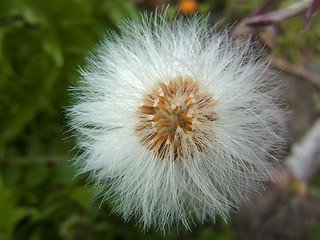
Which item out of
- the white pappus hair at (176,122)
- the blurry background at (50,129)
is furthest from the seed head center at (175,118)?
the blurry background at (50,129)

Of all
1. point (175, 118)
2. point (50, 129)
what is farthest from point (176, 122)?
point (50, 129)

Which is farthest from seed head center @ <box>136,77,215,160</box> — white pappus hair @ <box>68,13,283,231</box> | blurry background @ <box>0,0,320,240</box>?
blurry background @ <box>0,0,320,240</box>

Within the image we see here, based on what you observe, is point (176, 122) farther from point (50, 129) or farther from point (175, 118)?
point (50, 129)

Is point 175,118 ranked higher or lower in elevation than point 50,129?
lower

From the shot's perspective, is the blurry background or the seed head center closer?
the seed head center

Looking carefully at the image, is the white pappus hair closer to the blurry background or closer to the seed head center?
the seed head center

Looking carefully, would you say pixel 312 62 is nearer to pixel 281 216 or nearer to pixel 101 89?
pixel 281 216

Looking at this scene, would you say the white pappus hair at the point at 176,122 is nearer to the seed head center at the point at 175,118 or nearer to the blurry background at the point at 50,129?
the seed head center at the point at 175,118

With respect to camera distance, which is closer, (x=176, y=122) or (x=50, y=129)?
(x=176, y=122)
